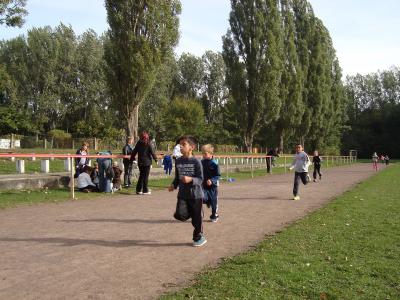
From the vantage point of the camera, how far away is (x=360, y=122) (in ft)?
346

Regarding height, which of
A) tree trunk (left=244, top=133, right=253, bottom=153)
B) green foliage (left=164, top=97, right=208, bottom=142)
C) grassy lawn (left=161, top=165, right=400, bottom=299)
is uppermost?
green foliage (left=164, top=97, right=208, bottom=142)

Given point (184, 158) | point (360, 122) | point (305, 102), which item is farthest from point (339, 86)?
point (184, 158)

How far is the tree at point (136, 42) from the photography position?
26.0 m

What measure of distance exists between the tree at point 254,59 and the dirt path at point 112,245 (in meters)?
32.1

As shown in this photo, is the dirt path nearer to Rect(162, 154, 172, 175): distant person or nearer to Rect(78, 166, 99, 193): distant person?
Rect(78, 166, 99, 193): distant person

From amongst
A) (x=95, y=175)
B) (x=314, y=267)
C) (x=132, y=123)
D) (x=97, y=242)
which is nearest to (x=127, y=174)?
(x=95, y=175)

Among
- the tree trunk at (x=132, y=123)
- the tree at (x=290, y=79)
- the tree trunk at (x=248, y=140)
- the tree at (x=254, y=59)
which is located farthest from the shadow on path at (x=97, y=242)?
the tree at (x=290, y=79)

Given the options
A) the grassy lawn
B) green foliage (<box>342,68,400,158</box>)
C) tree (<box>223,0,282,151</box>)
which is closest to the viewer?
the grassy lawn

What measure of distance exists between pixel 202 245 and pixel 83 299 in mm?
2838

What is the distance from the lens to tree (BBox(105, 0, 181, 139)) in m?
26.0

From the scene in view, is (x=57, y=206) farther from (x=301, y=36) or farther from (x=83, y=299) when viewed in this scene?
(x=301, y=36)

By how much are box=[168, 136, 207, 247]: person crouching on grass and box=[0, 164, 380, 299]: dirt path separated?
293 millimetres

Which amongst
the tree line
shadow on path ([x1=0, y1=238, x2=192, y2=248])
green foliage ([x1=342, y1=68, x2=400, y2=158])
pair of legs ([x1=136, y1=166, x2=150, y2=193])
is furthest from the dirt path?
green foliage ([x1=342, y1=68, x2=400, y2=158])

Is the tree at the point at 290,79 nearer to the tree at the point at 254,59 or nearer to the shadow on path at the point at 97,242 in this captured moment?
the tree at the point at 254,59
